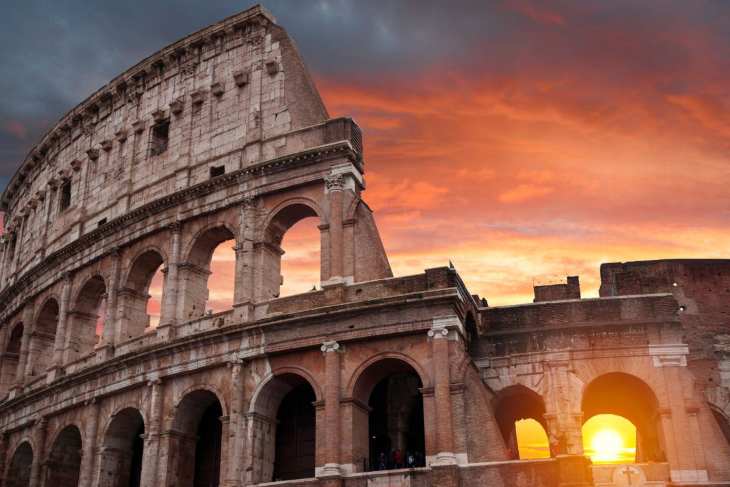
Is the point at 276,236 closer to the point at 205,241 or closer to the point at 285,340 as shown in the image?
the point at 205,241

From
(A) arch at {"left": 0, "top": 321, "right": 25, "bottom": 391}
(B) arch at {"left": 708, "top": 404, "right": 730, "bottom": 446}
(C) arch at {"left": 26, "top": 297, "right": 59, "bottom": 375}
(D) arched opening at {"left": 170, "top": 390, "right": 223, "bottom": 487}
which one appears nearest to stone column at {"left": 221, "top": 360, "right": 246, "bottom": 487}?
(D) arched opening at {"left": 170, "top": 390, "right": 223, "bottom": 487}

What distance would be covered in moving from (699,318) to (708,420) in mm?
5180

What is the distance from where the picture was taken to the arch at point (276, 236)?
24.6 meters

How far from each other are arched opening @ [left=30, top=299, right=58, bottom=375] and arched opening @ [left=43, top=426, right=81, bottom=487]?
13.8 feet

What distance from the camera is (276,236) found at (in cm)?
2541

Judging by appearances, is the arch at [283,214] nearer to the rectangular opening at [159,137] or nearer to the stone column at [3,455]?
the rectangular opening at [159,137]

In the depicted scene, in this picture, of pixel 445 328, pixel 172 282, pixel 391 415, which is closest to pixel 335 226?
pixel 445 328

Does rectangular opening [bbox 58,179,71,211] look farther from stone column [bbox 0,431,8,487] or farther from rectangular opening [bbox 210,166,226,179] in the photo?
rectangular opening [bbox 210,166,226,179]

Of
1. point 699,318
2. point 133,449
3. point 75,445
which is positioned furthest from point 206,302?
point 699,318

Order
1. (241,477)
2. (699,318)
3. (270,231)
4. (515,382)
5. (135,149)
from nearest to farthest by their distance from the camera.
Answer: (241,477) < (515,382) < (270,231) < (699,318) < (135,149)

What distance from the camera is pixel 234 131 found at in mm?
27391

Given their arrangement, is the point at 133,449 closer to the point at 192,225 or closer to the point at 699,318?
the point at 192,225

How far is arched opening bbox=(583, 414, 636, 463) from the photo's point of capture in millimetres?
27188

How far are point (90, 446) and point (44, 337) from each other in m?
7.55
